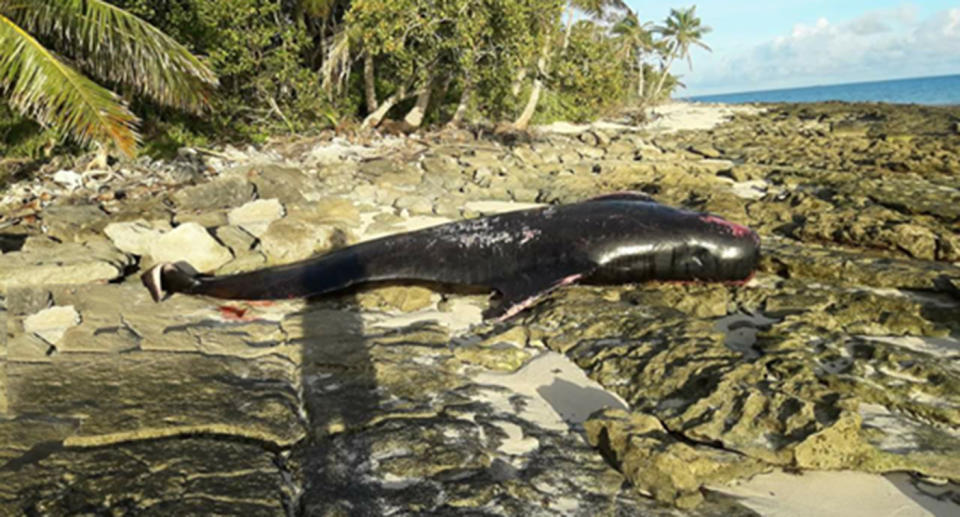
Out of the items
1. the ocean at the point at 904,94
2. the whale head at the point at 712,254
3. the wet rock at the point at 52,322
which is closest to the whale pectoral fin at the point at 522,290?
the whale head at the point at 712,254

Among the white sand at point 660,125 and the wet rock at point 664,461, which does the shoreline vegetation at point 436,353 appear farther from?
the white sand at point 660,125

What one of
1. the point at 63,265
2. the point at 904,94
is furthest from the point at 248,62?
the point at 904,94

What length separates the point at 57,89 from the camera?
8602 mm

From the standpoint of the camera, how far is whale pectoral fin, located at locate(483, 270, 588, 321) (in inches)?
198

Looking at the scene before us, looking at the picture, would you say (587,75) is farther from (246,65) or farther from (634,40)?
(634,40)

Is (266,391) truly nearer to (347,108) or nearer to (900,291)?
(900,291)

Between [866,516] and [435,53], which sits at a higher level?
[435,53]

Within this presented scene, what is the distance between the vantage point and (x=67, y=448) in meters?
2.95

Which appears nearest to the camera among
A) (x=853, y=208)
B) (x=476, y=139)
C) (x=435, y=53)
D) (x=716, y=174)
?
(x=853, y=208)

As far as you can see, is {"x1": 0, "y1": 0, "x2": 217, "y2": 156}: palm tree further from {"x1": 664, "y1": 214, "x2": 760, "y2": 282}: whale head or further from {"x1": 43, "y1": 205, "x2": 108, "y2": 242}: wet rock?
{"x1": 664, "y1": 214, "x2": 760, "y2": 282}: whale head

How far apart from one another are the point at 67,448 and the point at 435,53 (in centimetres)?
1248

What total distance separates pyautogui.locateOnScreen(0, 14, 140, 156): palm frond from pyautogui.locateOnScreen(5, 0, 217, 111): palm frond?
0.86m

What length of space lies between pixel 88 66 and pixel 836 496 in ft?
41.1

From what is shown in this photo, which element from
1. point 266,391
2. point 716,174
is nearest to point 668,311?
point 266,391
